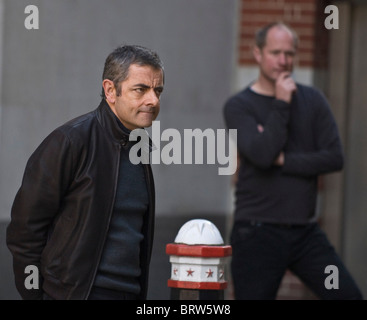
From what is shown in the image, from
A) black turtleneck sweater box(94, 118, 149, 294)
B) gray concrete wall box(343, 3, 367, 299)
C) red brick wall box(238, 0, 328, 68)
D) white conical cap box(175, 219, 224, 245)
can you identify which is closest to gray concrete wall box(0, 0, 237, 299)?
red brick wall box(238, 0, 328, 68)

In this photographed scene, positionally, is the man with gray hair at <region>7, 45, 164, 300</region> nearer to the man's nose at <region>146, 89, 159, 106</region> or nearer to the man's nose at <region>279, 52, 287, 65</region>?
the man's nose at <region>146, 89, 159, 106</region>

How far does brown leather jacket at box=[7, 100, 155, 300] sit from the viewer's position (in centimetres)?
351

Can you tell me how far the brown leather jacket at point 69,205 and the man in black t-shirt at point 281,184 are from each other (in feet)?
6.69

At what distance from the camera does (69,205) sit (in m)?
3.57

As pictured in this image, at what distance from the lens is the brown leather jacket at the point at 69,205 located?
3.51 meters

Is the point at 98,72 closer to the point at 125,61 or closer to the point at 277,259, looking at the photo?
the point at 277,259

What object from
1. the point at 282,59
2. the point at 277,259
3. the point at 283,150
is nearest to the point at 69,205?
the point at 277,259

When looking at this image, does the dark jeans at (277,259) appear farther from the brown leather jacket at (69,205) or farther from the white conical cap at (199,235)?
the brown leather jacket at (69,205)

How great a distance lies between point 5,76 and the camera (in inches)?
328

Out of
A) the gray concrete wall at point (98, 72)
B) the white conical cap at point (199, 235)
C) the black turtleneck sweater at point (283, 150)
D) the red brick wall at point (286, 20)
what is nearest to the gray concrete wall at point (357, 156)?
the red brick wall at point (286, 20)

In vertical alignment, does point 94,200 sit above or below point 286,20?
below

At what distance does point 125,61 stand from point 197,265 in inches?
36.5
